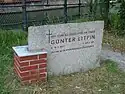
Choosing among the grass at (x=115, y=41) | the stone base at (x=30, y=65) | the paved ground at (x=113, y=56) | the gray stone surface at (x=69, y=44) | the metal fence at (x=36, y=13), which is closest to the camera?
the stone base at (x=30, y=65)

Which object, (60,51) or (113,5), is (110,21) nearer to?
(113,5)

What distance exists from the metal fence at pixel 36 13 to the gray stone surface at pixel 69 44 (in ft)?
9.32

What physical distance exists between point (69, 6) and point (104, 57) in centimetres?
381

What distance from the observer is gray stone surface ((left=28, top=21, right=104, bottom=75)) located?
4.24 meters

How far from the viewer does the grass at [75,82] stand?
4111 millimetres

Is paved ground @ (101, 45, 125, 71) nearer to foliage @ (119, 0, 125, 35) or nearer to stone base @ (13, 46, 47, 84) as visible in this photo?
foliage @ (119, 0, 125, 35)

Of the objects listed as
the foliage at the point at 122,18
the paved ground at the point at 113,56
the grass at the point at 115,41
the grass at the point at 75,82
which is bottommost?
the grass at the point at 75,82

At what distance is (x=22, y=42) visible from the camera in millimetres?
5992

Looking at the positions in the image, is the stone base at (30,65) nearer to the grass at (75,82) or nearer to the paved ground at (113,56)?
the grass at (75,82)

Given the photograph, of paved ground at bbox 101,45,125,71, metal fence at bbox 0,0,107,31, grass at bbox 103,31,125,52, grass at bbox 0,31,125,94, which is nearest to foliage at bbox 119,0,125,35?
grass at bbox 103,31,125,52

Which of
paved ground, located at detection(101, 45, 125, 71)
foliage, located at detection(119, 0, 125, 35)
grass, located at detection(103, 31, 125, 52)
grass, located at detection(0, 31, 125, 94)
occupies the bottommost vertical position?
grass, located at detection(0, 31, 125, 94)

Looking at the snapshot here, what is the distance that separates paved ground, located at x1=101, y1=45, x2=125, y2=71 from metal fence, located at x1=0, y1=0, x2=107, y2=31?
5.88 feet

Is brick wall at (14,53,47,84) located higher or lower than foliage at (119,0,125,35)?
lower

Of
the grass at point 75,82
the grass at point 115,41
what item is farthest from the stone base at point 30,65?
the grass at point 115,41
